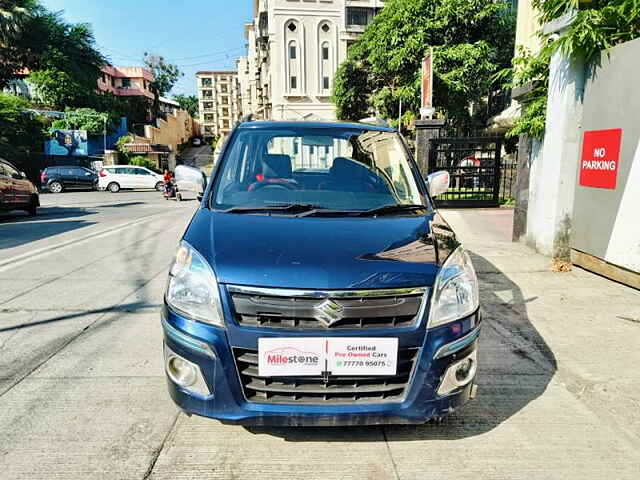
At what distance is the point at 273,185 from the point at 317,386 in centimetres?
149

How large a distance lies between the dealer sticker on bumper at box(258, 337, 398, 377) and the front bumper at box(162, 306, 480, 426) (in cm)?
7

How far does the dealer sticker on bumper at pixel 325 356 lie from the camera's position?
6.66 feet

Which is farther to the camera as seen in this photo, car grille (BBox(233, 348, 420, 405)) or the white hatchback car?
the white hatchback car

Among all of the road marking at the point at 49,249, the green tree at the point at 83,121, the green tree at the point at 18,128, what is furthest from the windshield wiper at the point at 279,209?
the green tree at the point at 83,121

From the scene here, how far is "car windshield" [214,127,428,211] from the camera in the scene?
9.69 feet

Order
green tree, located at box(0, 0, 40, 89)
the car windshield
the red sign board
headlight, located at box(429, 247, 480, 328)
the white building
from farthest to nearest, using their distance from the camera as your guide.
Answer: the white building, green tree, located at box(0, 0, 40, 89), the red sign board, the car windshield, headlight, located at box(429, 247, 480, 328)

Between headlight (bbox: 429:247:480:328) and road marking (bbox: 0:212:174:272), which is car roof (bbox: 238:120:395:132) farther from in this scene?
road marking (bbox: 0:212:174:272)

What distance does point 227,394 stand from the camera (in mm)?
2092

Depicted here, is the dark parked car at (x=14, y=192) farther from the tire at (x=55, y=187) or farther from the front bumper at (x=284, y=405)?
the tire at (x=55, y=187)

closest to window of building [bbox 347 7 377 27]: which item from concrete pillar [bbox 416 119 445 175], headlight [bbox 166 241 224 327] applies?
concrete pillar [bbox 416 119 445 175]

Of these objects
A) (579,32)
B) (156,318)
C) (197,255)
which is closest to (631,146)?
(579,32)

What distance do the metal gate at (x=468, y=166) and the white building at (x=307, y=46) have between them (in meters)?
31.2

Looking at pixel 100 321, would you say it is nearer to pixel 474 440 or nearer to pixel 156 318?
pixel 156 318

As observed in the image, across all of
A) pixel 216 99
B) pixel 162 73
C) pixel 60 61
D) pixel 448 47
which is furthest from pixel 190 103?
pixel 448 47
